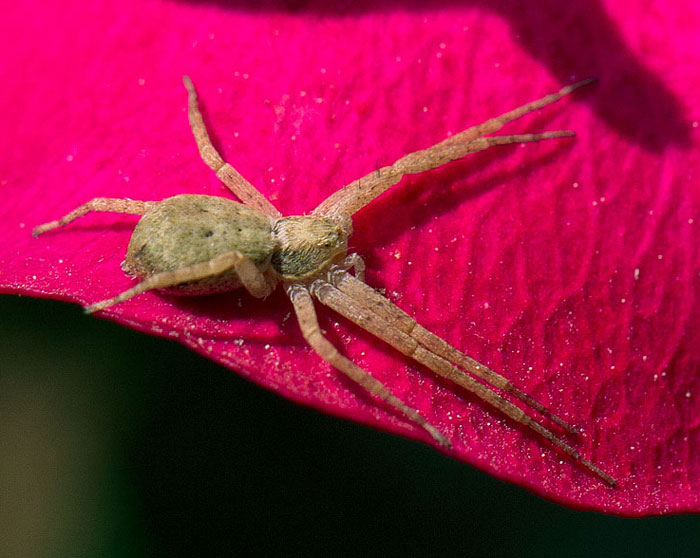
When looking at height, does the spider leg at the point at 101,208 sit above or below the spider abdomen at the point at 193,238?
above

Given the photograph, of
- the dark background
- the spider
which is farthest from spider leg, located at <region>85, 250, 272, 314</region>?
the dark background

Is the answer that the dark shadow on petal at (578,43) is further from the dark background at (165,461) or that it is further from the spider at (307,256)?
the dark background at (165,461)

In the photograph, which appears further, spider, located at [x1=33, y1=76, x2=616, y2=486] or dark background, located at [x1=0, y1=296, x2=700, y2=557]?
dark background, located at [x1=0, y1=296, x2=700, y2=557]

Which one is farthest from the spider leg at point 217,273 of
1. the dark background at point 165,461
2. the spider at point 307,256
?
the dark background at point 165,461

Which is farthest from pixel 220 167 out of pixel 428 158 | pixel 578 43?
pixel 578 43

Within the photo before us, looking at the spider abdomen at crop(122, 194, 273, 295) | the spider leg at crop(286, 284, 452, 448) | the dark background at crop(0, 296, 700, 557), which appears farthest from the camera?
the dark background at crop(0, 296, 700, 557)

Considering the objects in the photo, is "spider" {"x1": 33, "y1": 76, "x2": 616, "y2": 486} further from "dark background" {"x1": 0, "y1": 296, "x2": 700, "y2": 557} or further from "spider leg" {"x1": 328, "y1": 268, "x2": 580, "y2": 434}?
"dark background" {"x1": 0, "y1": 296, "x2": 700, "y2": 557}

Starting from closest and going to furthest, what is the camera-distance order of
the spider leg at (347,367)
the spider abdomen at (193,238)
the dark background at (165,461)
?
the spider leg at (347,367) < the spider abdomen at (193,238) < the dark background at (165,461)

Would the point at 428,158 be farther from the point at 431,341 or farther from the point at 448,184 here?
the point at 431,341
